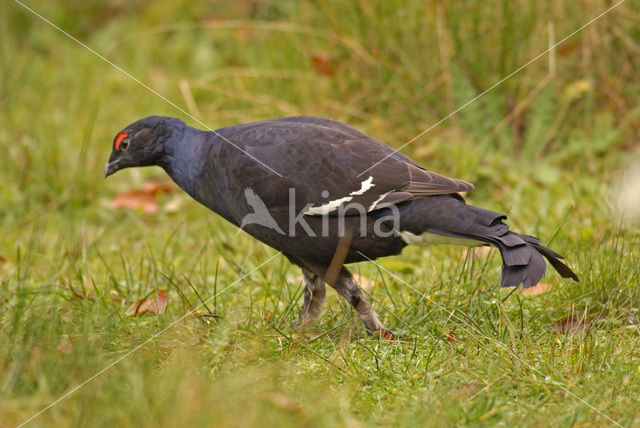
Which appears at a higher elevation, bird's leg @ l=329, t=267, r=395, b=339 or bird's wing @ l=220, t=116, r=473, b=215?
bird's wing @ l=220, t=116, r=473, b=215

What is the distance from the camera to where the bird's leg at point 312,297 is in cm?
419

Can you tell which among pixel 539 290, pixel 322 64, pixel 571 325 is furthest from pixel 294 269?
pixel 322 64

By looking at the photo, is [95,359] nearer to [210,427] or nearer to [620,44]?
[210,427]

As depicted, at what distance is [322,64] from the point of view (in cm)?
709

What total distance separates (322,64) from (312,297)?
10.8 ft

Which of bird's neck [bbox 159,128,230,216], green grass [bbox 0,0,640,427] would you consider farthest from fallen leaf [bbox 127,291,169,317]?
bird's neck [bbox 159,128,230,216]

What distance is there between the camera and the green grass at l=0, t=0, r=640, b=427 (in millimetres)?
3072

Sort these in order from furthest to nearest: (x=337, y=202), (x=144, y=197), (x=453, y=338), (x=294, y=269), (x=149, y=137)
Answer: (x=144, y=197) < (x=294, y=269) < (x=149, y=137) < (x=337, y=202) < (x=453, y=338)

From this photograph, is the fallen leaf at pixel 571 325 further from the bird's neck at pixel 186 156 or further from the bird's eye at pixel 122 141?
the bird's eye at pixel 122 141

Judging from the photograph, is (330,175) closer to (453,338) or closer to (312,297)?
(312,297)

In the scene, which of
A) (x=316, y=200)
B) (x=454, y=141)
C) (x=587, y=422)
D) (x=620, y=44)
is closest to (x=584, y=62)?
(x=620, y=44)

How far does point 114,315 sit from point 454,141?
356 centimetres

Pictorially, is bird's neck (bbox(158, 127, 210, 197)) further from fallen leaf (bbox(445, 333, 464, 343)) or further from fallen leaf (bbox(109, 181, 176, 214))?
fallen leaf (bbox(109, 181, 176, 214))

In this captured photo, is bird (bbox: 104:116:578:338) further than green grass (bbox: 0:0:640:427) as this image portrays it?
Yes
